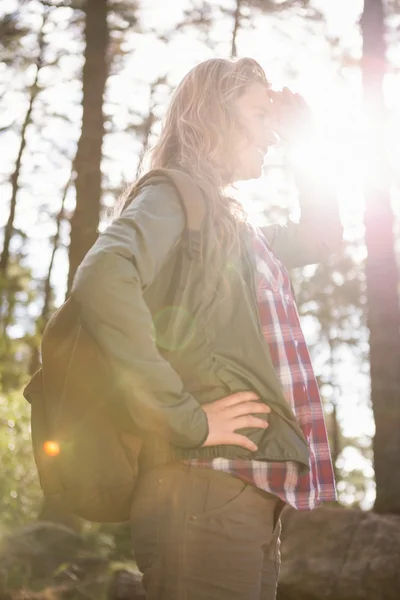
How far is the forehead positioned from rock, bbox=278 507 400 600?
444cm

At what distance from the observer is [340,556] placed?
6207 mm

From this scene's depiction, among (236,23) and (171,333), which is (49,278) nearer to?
(236,23)

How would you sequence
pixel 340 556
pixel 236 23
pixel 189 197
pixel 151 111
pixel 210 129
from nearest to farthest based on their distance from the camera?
pixel 189 197 → pixel 210 129 → pixel 340 556 → pixel 236 23 → pixel 151 111

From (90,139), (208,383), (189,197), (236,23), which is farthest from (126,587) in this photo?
(236,23)

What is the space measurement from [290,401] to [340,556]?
4484 mm

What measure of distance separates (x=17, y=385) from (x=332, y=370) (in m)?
16.2

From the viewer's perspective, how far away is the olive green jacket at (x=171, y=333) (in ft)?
6.27

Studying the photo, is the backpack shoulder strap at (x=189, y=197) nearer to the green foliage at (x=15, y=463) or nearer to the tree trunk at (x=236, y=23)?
the green foliage at (x=15, y=463)

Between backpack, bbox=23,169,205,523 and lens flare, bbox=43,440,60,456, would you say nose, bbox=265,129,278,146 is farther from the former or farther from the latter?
lens flare, bbox=43,440,60,456

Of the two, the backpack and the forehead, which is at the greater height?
the forehead

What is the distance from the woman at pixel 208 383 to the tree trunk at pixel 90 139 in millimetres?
5817

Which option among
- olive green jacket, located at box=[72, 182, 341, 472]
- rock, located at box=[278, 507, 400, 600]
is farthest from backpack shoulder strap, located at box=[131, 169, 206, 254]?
rock, located at box=[278, 507, 400, 600]

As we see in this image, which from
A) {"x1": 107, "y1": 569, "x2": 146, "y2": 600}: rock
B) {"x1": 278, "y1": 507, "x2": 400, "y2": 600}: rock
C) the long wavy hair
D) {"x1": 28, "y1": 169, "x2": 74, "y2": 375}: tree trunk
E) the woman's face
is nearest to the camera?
the long wavy hair

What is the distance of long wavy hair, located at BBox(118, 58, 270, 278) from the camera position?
2336 millimetres
